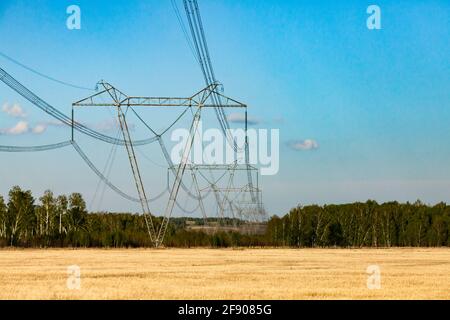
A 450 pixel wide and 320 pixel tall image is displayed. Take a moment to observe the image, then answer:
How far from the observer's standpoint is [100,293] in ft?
129

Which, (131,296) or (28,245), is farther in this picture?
(28,245)

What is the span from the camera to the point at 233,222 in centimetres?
15750

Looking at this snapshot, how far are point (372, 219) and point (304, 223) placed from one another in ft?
65.7

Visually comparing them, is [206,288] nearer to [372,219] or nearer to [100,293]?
[100,293]
